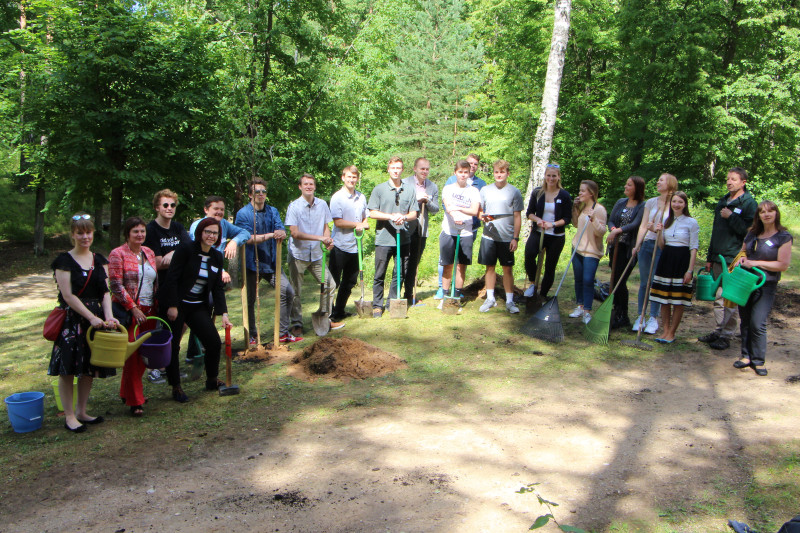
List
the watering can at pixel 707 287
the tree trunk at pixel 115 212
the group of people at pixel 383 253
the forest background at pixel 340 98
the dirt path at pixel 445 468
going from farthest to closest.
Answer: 1. the tree trunk at pixel 115 212
2. the forest background at pixel 340 98
3. the watering can at pixel 707 287
4. the group of people at pixel 383 253
5. the dirt path at pixel 445 468

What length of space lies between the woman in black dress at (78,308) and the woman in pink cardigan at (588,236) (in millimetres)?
5601

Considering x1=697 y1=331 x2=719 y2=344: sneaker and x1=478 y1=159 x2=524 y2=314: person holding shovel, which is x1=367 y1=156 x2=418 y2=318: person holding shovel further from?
x1=697 y1=331 x2=719 y2=344: sneaker

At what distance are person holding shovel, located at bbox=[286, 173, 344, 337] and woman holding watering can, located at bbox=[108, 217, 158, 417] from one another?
2.18 meters

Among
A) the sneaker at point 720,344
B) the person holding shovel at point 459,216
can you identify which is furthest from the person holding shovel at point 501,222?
the sneaker at point 720,344

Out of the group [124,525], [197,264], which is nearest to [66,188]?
[197,264]

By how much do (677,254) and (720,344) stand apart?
1.19 m

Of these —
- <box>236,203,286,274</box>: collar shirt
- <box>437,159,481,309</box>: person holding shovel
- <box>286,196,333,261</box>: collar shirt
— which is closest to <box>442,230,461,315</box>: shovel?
<box>437,159,481,309</box>: person holding shovel

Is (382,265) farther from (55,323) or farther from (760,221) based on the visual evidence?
(760,221)

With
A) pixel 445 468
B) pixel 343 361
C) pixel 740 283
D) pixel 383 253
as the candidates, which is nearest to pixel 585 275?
pixel 740 283

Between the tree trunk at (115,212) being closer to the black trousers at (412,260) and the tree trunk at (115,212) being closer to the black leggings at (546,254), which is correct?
the black trousers at (412,260)

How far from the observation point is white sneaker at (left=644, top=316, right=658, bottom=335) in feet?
24.5

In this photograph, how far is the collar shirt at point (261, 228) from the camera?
6812mm

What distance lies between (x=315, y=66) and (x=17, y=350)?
37.2 ft

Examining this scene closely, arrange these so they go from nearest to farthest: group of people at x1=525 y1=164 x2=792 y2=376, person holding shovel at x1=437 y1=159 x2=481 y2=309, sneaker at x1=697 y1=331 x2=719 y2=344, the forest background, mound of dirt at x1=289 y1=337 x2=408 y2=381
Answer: group of people at x1=525 y1=164 x2=792 y2=376 → mound of dirt at x1=289 y1=337 x2=408 y2=381 → sneaker at x1=697 y1=331 x2=719 y2=344 → person holding shovel at x1=437 y1=159 x2=481 y2=309 → the forest background
